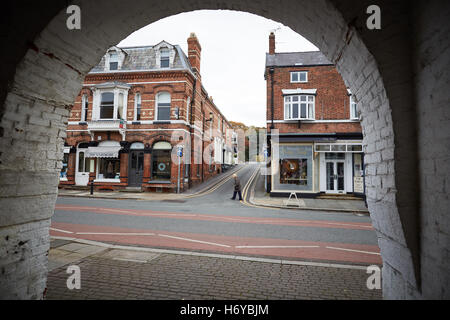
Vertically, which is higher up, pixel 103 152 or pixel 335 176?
pixel 103 152

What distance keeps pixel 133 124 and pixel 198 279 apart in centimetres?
1786

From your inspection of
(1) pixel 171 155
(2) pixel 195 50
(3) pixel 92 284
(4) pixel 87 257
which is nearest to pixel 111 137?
(1) pixel 171 155

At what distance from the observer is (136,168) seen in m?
19.6

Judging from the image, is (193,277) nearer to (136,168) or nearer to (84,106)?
(136,168)

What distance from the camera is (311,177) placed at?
17.1 m

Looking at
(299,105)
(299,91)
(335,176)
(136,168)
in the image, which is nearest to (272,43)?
(299,91)

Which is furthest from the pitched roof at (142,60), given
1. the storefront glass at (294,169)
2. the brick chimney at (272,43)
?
the storefront glass at (294,169)

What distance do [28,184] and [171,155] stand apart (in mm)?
16442

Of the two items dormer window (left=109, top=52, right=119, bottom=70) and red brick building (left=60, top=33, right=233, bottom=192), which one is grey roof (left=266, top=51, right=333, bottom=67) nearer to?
red brick building (left=60, top=33, right=233, bottom=192)

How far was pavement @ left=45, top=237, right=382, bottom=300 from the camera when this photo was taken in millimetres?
3770

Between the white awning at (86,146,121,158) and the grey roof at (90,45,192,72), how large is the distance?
6.88 m

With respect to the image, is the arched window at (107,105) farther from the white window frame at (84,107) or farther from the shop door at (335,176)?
the shop door at (335,176)

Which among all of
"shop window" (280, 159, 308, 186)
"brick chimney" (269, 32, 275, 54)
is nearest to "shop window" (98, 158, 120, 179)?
"shop window" (280, 159, 308, 186)
